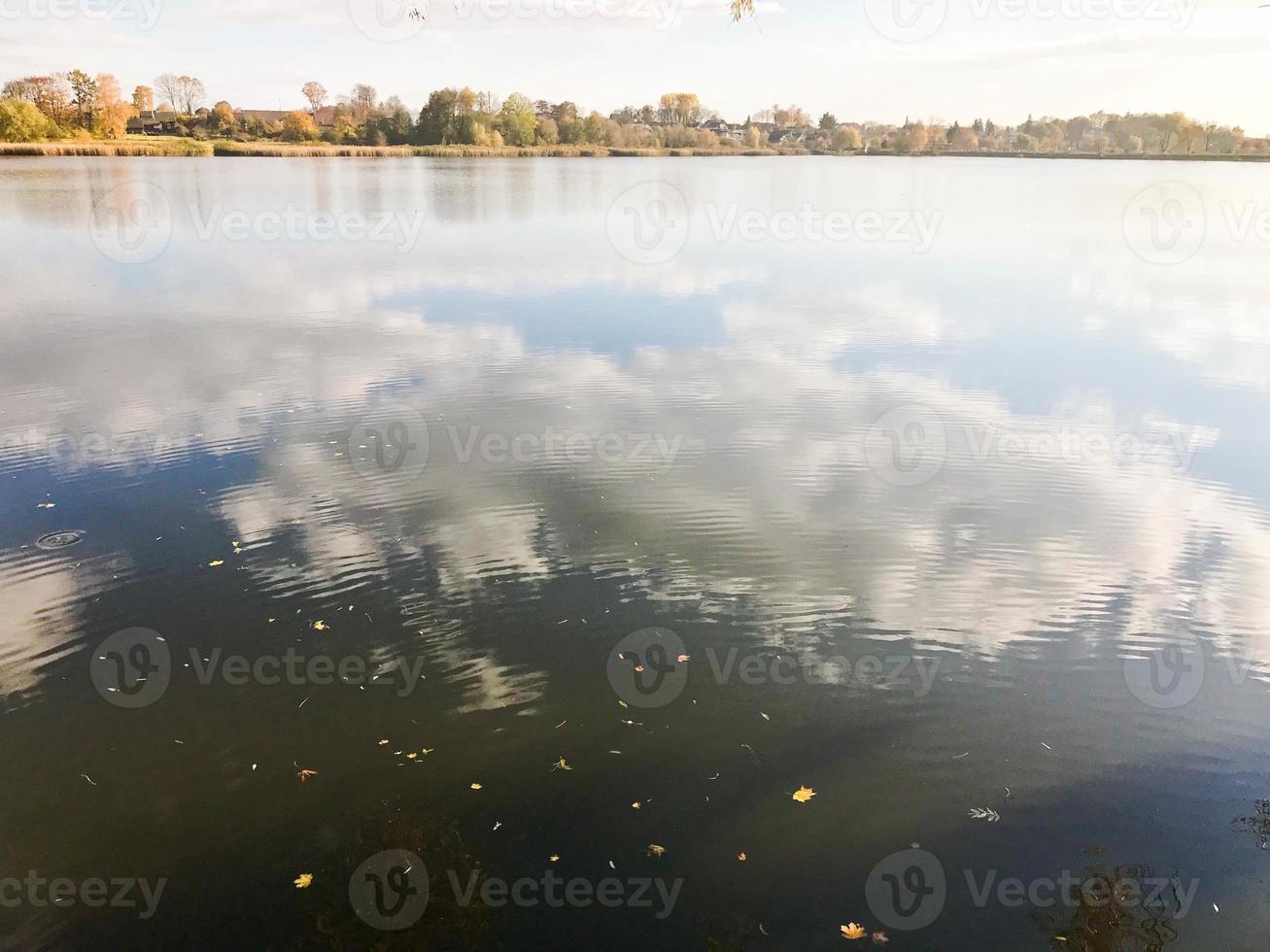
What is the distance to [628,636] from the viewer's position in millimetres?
7223

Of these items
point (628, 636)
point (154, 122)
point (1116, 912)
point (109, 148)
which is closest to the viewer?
point (1116, 912)

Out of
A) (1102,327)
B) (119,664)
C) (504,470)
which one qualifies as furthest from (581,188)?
(119,664)

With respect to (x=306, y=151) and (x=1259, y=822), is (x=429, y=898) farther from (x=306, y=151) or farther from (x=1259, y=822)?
(x=306, y=151)

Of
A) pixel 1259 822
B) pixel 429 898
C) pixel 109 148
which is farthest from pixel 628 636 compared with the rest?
pixel 109 148

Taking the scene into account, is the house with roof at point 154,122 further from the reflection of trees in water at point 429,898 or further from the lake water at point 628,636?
the reflection of trees in water at point 429,898

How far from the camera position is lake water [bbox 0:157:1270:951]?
4.96 metres

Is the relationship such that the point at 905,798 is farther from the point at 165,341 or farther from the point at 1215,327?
the point at 1215,327

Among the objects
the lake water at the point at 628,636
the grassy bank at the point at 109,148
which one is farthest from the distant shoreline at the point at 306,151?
the lake water at the point at 628,636

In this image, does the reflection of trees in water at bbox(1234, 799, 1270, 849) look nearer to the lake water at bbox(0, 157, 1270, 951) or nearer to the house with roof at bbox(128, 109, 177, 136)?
the lake water at bbox(0, 157, 1270, 951)

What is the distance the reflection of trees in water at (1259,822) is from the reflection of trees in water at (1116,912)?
2.58 ft

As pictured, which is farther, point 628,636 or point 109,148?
point 109,148

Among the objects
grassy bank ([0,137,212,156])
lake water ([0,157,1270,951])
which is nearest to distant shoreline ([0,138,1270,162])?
grassy bank ([0,137,212,156])

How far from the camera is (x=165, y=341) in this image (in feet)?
53.3

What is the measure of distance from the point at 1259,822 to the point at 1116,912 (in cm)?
145
